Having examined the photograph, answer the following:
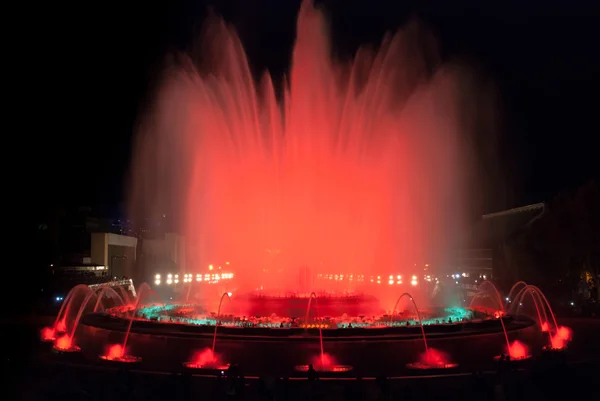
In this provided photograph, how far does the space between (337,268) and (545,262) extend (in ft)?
72.6

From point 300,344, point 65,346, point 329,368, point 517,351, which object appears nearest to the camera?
point 329,368

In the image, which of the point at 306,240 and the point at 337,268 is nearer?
the point at 306,240

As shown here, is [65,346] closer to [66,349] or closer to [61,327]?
[66,349]

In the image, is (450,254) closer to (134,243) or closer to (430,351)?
(134,243)

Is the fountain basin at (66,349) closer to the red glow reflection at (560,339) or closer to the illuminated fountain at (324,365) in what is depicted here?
the illuminated fountain at (324,365)

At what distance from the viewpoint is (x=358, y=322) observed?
1850cm

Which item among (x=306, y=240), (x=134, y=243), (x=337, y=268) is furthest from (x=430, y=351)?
(x=134, y=243)

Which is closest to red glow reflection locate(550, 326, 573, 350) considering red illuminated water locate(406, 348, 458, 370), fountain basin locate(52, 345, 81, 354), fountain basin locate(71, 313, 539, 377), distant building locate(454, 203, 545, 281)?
fountain basin locate(71, 313, 539, 377)

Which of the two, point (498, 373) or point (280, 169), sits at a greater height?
point (280, 169)

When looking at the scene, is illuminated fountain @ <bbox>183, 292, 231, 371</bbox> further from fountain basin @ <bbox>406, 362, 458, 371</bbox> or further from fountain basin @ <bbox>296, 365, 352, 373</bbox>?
fountain basin @ <bbox>406, 362, 458, 371</bbox>

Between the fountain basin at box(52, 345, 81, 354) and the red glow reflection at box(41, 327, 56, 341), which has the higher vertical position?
the red glow reflection at box(41, 327, 56, 341)

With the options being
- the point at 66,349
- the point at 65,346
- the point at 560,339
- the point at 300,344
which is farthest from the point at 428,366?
the point at 65,346

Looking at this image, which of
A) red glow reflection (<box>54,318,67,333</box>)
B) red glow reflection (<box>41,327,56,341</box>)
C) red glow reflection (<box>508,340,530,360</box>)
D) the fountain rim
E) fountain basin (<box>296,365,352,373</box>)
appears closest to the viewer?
fountain basin (<box>296,365,352,373</box>)

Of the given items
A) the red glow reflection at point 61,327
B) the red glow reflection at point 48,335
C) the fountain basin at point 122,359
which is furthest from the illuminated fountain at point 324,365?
the red glow reflection at point 61,327
